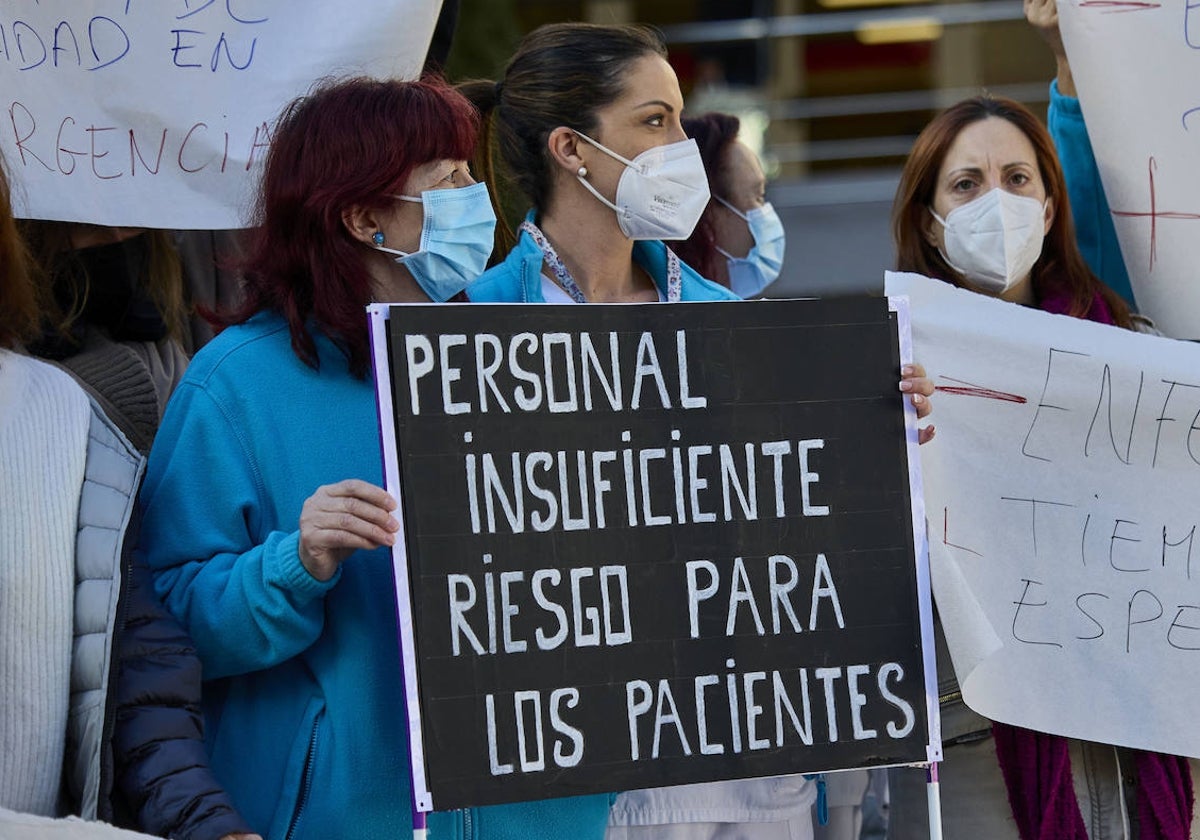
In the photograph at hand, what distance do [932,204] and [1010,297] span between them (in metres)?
0.25

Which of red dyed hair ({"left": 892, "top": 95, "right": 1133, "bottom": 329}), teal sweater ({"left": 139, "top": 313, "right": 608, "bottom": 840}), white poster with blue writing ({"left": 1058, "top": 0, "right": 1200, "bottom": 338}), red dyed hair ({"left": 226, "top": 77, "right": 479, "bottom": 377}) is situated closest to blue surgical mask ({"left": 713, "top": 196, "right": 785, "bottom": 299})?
red dyed hair ({"left": 892, "top": 95, "right": 1133, "bottom": 329})

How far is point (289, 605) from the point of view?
2480mm

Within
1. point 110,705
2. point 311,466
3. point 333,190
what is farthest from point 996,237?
point 110,705

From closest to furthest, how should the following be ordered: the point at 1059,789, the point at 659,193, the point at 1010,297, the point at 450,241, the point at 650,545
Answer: the point at 650,545 < the point at 450,241 < the point at 1059,789 < the point at 659,193 < the point at 1010,297

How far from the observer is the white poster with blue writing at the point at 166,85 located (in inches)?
126

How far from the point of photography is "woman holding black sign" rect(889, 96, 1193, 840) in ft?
10.0

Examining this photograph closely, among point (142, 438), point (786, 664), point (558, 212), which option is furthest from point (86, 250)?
point (786, 664)

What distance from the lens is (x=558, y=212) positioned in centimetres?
326

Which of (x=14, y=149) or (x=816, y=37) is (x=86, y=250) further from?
(x=816, y=37)

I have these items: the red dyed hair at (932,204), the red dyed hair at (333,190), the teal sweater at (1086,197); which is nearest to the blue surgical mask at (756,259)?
the teal sweater at (1086,197)

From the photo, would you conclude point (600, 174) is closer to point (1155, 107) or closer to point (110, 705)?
point (1155, 107)

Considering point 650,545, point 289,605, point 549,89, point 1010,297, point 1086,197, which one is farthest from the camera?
point 1086,197

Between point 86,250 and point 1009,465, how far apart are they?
179 cm

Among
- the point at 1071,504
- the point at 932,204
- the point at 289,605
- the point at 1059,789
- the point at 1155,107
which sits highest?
the point at 1155,107
